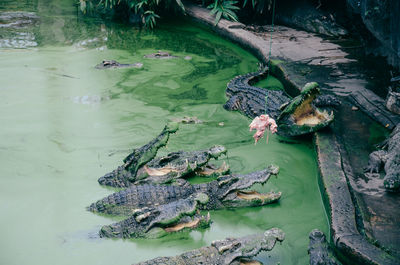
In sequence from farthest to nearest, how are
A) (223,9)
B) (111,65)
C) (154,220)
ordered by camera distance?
(223,9), (111,65), (154,220)

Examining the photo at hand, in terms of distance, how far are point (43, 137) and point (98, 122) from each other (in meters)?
0.63

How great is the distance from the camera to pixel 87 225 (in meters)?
3.26

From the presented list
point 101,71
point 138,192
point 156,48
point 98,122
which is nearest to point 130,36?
point 156,48

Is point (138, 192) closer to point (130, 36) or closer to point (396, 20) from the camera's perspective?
point (396, 20)

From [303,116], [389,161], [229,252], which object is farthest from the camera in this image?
[303,116]

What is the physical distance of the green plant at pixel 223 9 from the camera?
890 centimetres

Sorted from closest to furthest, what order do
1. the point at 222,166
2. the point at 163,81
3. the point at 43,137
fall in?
the point at 222,166 < the point at 43,137 < the point at 163,81

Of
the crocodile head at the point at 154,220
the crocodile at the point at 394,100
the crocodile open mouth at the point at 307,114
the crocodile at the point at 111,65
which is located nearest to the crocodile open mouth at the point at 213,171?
the crocodile head at the point at 154,220

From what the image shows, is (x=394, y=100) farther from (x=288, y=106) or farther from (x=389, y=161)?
(x=389, y=161)

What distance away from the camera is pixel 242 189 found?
3553 mm

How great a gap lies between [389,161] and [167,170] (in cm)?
182

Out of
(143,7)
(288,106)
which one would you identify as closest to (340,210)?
(288,106)

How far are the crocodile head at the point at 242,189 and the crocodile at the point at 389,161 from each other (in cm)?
82

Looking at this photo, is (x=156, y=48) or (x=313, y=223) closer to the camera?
(x=313, y=223)
